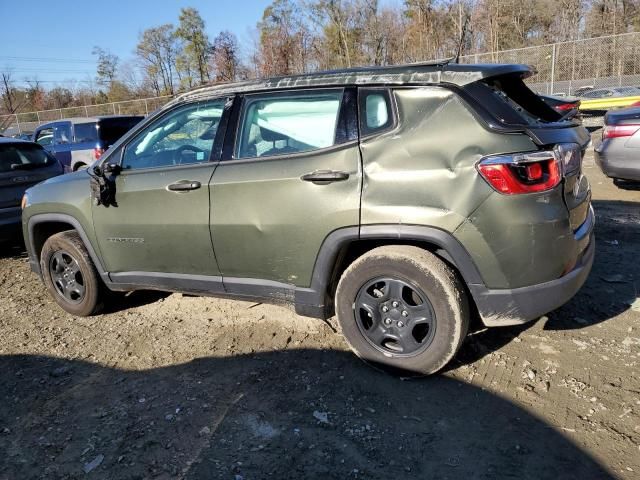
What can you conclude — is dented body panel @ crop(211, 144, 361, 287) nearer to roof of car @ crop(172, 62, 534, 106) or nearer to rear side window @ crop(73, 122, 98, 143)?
roof of car @ crop(172, 62, 534, 106)

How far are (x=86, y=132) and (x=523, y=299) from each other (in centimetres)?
1181

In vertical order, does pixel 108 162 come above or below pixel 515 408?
above

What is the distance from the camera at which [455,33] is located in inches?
1282

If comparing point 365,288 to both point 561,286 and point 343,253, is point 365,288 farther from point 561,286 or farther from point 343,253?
point 561,286

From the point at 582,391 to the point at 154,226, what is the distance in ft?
9.79

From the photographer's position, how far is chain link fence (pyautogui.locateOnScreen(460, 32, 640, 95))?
1781cm

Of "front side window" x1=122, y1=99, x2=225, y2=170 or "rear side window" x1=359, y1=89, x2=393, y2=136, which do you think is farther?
"front side window" x1=122, y1=99, x2=225, y2=170

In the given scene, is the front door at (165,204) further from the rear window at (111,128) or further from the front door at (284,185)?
the rear window at (111,128)

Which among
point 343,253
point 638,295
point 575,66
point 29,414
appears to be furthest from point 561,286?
point 575,66

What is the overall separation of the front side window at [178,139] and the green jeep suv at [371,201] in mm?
11

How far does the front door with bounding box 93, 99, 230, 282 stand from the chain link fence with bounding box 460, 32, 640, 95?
653 inches

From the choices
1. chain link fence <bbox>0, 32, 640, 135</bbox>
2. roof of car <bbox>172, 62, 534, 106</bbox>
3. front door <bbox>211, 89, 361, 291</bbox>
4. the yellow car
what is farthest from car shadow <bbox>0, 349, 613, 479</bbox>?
the yellow car

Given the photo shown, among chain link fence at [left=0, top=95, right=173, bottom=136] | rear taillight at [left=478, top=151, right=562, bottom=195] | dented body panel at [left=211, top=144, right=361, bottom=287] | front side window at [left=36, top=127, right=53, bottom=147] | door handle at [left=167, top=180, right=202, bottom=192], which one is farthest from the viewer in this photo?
chain link fence at [left=0, top=95, right=173, bottom=136]

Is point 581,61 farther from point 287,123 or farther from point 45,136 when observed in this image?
point 287,123
